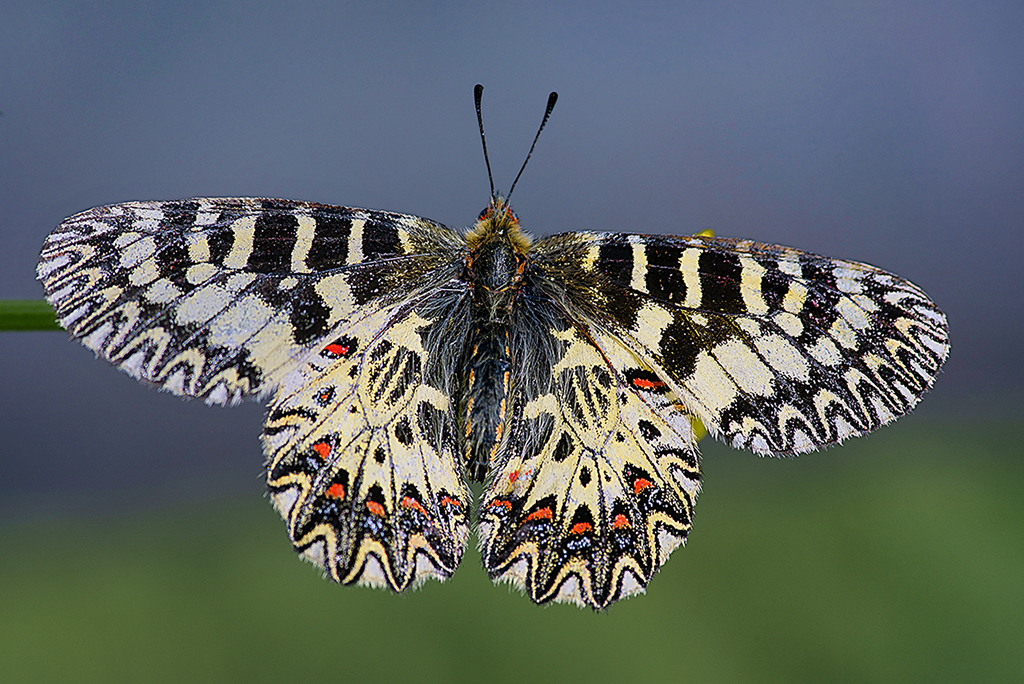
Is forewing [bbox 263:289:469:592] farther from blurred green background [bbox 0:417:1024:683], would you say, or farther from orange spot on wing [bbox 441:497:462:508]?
blurred green background [bbox 0:417:1024:683]

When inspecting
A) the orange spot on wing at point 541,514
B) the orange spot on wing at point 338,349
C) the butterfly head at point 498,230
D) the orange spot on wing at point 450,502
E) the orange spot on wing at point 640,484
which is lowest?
the orange spot on wing at point 541,514

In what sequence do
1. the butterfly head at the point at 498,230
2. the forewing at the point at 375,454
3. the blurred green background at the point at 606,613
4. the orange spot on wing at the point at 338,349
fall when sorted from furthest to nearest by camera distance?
the blurred green background at the point at 606,613, the butterfly head at the point at 498,230, the orange spot on wing at the point at 338,349, the forewing at the point at 375,454

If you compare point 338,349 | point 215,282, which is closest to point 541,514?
point 338,349

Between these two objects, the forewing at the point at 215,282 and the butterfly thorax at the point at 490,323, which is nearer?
the forewing at the point at 215,282

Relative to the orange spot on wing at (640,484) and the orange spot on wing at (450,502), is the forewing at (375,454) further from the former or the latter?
the orange spot on wing at (640,484)

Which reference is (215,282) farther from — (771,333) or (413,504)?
(771,333)

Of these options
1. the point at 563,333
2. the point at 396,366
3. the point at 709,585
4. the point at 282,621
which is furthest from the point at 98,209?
the point at 709,585

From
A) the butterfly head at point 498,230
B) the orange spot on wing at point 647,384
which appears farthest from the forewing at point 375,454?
the orange spot on wing at point 647,384
